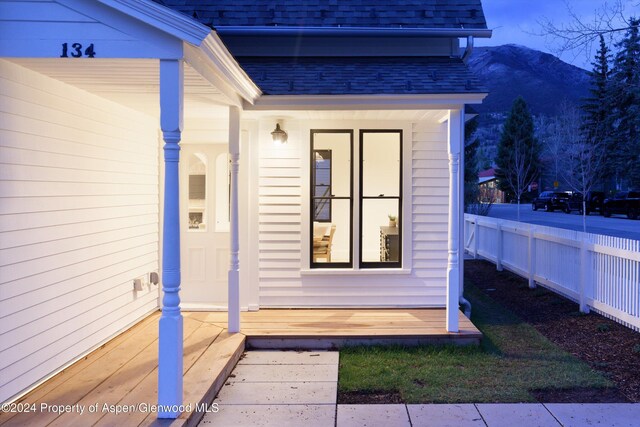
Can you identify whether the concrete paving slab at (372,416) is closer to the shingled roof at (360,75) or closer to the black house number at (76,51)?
the black house number at (76,51)

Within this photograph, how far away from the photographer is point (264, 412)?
4.47 metres

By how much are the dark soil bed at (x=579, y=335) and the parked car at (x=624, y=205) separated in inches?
839

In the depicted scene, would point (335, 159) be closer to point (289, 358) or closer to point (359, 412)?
point (289, 358)

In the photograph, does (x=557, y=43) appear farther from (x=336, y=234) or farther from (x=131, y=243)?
(x=131, y=243)

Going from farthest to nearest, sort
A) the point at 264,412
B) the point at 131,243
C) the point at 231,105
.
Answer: the point at 131,243 < the point at 231,105 < the point at 264,412

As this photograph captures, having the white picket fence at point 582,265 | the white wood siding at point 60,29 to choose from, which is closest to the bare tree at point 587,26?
the white picket fence at point 582,265

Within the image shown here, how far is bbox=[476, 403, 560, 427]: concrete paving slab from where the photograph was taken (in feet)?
13.8

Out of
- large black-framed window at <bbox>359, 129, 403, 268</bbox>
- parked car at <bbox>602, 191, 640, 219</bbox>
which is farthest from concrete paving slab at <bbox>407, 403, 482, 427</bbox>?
parked car at <bbox>602, 191, 640, 219</bbox>

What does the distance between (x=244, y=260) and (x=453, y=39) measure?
437cm

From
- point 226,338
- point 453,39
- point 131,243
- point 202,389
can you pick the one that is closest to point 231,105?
point 131,243

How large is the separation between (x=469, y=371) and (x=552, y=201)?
1278 inches

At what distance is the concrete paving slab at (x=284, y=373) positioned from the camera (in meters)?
5.25

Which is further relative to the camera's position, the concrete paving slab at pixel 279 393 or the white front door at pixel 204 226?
the white front door at pixel 204 226

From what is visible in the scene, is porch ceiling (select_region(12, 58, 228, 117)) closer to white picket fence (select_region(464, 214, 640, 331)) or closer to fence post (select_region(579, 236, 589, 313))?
white picket fence (select_region(464, 214, 640, 331))
